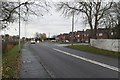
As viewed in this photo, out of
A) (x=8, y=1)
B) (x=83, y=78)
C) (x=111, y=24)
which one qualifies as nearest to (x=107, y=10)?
(x=111, y=24)

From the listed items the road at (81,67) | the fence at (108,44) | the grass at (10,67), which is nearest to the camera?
the grass at (10,67)

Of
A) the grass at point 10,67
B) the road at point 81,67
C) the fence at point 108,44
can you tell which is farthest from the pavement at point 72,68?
the fence at point 108,44

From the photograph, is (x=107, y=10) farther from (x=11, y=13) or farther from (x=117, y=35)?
(x=11, y=13)

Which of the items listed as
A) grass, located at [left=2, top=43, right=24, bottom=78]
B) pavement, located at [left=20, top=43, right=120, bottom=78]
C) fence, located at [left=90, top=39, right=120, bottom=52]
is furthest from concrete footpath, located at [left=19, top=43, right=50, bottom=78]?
fence, located at [left=90, top=39, right=120, bottom=52]

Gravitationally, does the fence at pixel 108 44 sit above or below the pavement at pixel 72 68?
above

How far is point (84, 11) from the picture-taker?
4200cm

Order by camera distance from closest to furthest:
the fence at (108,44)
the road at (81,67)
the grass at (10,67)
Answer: the grass at (10,67) < the road at (81,67) < the fence at (108,44)

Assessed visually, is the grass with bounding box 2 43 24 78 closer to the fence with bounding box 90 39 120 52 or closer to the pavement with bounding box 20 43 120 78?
the pavement with bounding box 20 43 120 78

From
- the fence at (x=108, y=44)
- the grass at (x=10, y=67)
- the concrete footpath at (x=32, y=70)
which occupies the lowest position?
the concrete footpath at (x=32, y=70)

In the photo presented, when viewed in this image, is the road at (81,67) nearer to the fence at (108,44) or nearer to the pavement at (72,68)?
the pavement at (72,68)

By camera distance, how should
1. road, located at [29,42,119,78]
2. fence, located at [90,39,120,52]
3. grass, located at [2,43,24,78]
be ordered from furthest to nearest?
fence, located at [90,39,120,52], road, located at [29,42,119,78], grass, located at [2,43,24,78]

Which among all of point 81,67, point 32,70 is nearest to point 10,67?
point 32,70

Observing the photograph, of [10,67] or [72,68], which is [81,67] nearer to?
[72,68]

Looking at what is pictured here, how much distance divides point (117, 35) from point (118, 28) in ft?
3.56
